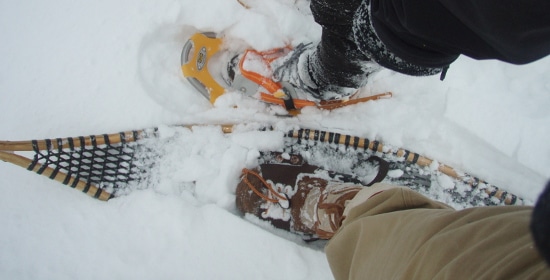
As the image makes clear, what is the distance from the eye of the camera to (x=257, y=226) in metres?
1.20

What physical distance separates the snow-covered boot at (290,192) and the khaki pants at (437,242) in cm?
39

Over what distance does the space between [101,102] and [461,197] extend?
1.30 metres

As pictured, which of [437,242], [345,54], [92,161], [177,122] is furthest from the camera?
[177,122]

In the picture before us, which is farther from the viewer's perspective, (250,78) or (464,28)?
(250,78)

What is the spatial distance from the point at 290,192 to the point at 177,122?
18.8 inches

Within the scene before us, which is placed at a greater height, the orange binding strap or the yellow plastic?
the yellow plastic

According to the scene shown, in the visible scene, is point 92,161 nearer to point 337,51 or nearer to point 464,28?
point 337,51

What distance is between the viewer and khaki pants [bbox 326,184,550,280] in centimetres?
37

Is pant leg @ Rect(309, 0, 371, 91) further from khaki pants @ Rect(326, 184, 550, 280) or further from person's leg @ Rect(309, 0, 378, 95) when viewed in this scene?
khaki pants @ Rect(326, 184, 550, 280)

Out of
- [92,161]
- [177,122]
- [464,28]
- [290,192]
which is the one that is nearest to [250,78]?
[177,122]

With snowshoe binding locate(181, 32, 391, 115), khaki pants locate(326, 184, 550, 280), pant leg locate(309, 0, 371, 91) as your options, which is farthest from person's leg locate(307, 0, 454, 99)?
khaki pants locate(326, 184, 550, 280)

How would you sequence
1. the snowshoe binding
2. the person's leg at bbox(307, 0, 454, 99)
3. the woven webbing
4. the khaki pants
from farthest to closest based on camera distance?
1. the snowshoe binding
2. the woven webbing
3. the person's leg at bbox(307, 0, 454, 99)
4. the khaki pants

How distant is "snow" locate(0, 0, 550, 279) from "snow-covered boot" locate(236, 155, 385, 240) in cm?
5

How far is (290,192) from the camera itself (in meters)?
1.25
